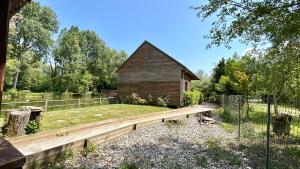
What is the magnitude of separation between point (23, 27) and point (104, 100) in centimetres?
2399

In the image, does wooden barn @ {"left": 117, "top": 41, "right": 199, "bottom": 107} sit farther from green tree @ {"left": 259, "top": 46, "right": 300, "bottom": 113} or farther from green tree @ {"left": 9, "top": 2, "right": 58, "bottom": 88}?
green tree @ {"left": 9, "top": 2, "right": 58, "bottom": 88}

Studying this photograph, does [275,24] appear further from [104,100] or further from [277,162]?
[104,100]

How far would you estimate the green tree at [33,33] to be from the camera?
36.4m

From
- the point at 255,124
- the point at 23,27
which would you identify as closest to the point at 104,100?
the point at 255,124

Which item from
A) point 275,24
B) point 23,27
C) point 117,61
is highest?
point 23,27

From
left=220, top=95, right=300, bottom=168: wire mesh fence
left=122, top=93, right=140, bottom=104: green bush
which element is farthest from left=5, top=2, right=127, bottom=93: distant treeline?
left=220, top=95, right=300, bottom=168: wire mesh fence

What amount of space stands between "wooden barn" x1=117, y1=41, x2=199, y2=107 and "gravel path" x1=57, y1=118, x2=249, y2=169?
486 inches

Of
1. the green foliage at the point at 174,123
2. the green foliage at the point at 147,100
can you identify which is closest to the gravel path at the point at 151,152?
the green foliage at the point at 174,123

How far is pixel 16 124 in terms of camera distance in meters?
6.83

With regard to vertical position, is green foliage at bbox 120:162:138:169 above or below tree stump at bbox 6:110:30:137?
below

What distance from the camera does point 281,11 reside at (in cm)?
615

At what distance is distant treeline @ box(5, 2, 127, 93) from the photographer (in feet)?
121

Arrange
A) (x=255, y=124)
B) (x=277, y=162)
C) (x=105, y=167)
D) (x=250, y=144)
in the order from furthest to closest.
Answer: (x=255, y=124) < (x=250, y=144) < (x=277, y=162) < (x=105, y=167)

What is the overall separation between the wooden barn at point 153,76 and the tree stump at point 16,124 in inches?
635
